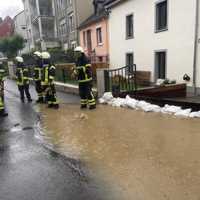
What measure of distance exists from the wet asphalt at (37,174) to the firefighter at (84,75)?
2754mm

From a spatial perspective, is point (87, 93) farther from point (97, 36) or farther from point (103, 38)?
point (97, 36)

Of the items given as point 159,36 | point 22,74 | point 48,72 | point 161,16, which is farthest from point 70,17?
point 48,72

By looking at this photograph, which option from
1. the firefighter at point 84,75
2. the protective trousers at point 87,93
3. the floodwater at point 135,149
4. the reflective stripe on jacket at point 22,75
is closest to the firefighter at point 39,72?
the reflective stripe on jacket at point 22,75

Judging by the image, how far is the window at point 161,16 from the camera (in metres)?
11.8

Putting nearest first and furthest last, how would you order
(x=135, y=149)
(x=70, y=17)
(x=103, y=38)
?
(x=135, y=149), (x=103, y=38), (x=70, y=17)

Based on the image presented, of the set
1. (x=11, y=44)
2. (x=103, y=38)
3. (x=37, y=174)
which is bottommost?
(x=37, y=174)

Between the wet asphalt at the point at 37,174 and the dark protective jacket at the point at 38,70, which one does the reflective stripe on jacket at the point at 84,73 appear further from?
the wet asphalt at the point at 37,174

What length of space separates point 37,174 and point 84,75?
4.54 m

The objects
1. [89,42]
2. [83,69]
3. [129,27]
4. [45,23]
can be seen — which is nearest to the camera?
[83,69]

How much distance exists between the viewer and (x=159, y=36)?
1220 centimetres

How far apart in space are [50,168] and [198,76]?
828cm

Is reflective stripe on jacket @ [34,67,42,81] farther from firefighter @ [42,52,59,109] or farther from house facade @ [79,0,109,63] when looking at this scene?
house facade @ [79,0,109,63]

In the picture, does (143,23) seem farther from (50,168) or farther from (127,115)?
(50,168)

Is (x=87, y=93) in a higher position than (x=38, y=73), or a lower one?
lower
